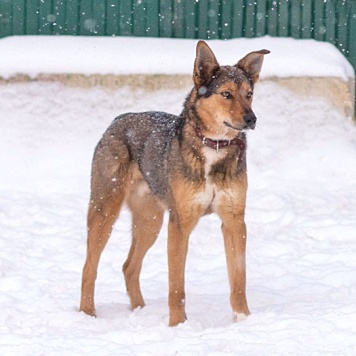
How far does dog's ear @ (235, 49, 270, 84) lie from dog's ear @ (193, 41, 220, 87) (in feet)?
0.98

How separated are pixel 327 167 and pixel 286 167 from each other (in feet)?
1.63

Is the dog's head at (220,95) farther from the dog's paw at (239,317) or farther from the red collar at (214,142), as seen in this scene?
the dog's paw at (239,317)

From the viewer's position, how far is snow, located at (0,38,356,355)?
248 inches

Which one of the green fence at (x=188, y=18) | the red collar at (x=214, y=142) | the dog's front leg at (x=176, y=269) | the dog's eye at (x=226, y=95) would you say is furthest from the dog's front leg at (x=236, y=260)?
the green fence at (x=188, y=18)

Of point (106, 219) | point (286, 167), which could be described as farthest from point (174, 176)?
point (286, 167)

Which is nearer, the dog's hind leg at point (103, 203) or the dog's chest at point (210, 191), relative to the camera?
the dog's chest at point (210, 191)

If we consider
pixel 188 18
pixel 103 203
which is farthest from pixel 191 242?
pixel 188 18

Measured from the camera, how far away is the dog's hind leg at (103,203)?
7809 mm

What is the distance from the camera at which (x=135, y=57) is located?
40.3 feet

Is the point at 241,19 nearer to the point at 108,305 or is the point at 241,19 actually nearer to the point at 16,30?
the point at 16,30

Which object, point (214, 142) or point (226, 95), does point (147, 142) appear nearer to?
point (214, 142)

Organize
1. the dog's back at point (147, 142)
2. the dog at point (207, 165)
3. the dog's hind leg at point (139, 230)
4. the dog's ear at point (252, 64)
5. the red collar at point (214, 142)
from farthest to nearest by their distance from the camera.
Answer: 1. the dog's hind leg at point (139, 230)
2. the dog's back at point (147, 142)
3. the dog's ear at point (252, 64)
4. the red collar at point (214, 142)
5. the dog at point (207, 165)

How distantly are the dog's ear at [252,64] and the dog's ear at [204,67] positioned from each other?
30cm

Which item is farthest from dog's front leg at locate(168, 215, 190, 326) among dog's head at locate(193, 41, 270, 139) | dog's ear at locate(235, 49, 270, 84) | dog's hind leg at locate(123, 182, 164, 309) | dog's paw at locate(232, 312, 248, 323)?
dog's ear at locate(235, 49, 270, 84)
